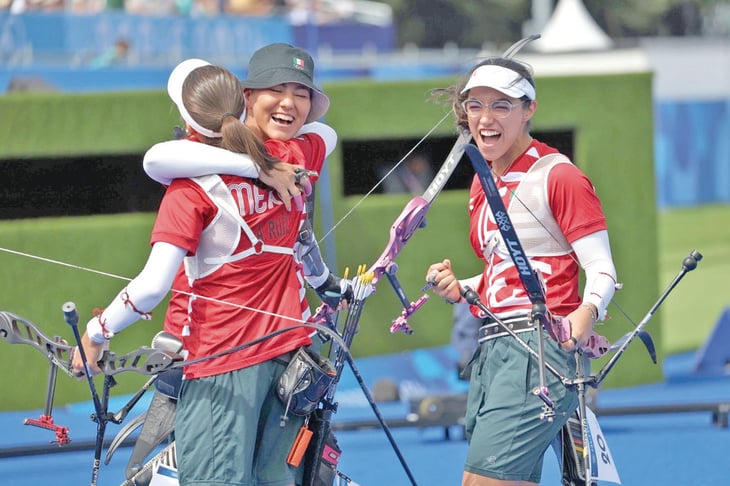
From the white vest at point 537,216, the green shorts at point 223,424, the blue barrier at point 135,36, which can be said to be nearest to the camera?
the green shorts at point 223,424

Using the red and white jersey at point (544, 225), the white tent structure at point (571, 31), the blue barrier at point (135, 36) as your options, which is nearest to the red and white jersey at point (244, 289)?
the red and white jersey at point (544, 225)

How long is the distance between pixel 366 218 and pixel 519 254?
17.5ft

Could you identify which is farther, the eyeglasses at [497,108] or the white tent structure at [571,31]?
the white tent structure at [571,31]

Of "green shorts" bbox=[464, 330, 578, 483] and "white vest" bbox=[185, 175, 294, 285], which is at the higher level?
"white vest" bbox=[185, 175, 294, 285]

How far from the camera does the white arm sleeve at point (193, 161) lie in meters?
3.65

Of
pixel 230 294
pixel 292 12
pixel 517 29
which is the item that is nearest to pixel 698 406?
pixel 230 294

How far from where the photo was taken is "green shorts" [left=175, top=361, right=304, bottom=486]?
3.71 metres

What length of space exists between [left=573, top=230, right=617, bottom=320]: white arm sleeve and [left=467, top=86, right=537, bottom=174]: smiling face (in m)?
0.41

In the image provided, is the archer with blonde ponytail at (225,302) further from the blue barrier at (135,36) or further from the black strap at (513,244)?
the blue barrier at (135,36)

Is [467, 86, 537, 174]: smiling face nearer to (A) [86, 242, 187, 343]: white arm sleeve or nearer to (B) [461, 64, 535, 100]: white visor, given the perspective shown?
(B) [461, 64, 535, 100]: white visor

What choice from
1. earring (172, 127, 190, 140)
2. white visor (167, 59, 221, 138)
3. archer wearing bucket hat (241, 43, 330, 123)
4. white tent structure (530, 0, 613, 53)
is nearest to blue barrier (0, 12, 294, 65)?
white tent structure (530, 0, 613, 53)

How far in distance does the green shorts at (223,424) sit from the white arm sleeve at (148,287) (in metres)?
0.30

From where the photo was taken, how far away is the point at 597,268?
3.99 m

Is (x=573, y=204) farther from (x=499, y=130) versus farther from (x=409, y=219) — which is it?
(x=409, y=219)
